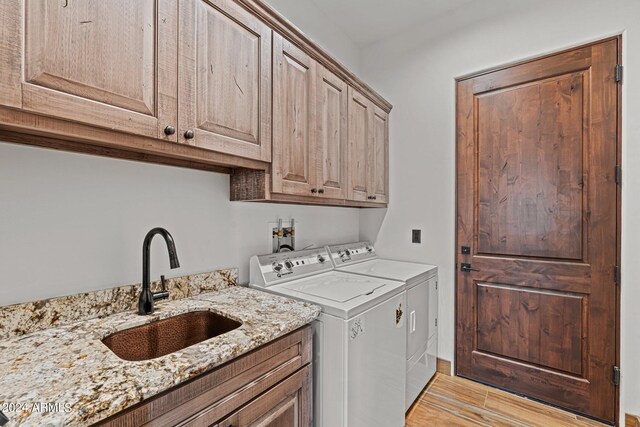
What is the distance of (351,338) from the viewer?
128 cm

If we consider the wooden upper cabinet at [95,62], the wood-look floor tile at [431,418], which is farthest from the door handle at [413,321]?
the wooden upper cabinet at [95,62]

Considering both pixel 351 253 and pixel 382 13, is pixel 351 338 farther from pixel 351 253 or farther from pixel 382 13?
pixel 382 13

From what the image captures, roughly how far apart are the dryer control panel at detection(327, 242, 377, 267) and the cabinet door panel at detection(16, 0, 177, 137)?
4.86ft

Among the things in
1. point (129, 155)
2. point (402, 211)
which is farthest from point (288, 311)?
point (402, 211)

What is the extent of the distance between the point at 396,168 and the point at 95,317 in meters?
2.24

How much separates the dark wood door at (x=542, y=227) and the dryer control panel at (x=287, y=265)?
1.08 m

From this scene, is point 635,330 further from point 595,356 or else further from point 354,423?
point 354,423

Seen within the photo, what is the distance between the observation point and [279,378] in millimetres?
1110

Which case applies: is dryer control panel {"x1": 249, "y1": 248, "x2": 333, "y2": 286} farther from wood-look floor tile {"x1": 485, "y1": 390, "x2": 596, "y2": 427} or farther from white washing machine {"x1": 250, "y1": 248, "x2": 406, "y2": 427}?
wood-look floor tile {"x1": 485, "y1": 390, "x2": 596, "y2": 427}

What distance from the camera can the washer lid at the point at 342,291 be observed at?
4.34 ft

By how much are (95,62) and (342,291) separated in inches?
52.7

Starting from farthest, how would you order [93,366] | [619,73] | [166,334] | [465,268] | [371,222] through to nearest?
[371,222] < [465,268] < [619,73] < [166,334] < [93,366]

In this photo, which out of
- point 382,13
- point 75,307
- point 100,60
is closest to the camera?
point 100,60

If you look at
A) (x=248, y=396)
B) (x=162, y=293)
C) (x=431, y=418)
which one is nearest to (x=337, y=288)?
(x=248, y=396)
